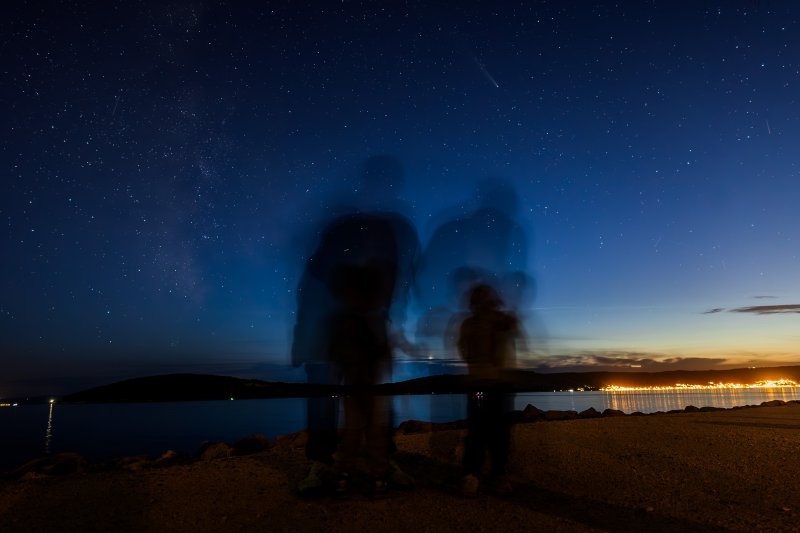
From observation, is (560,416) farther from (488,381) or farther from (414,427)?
(488,381)

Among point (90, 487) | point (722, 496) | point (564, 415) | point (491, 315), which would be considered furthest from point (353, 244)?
point (564, 415)

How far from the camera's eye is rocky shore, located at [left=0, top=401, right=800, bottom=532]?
3824 mm

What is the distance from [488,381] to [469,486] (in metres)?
0.94

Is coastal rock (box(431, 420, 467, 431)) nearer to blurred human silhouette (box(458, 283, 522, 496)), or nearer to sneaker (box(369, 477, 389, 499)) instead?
blurred human silhouette (box(458, 283, 522, 496))

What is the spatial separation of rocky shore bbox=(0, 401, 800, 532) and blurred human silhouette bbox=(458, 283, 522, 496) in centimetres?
39

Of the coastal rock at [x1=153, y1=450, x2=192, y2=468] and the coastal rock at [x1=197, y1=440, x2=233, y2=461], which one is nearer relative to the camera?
the coastal rock at [x1=153, y1=450, x2=192, y2=468]

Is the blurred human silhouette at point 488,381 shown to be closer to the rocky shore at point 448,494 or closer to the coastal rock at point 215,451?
the rocky shore at point 448,494

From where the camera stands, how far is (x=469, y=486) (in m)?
4.45

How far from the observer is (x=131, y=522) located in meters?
3.91

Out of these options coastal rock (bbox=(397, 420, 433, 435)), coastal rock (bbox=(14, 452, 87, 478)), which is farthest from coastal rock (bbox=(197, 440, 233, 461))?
coastal rock (bbox=(397, 420, 433, 435))

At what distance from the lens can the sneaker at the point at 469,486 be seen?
4.44 m

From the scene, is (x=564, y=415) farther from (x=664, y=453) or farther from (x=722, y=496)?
(x=722, y=496)

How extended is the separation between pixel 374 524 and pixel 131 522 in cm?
188

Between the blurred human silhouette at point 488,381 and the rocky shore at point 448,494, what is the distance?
0.39 metres
